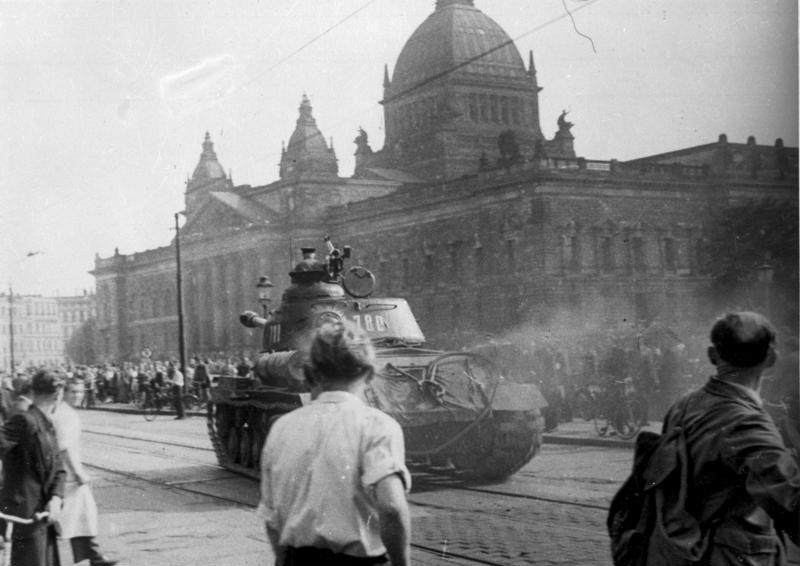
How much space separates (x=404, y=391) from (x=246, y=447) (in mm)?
3048

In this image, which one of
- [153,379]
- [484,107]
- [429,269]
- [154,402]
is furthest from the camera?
A: [484,107]

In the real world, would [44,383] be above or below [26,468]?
above

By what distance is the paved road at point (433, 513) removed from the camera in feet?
27.2

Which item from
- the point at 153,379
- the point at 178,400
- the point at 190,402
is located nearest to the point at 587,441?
the point at 178,400

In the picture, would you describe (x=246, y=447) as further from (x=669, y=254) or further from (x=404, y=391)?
(x=669, y=254)

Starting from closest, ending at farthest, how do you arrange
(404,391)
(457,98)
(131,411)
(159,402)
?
(404,391), (159,402), (131,411), (457,98)

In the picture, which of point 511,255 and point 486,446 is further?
point 511,255

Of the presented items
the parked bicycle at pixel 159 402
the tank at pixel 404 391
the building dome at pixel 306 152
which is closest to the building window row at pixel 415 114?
the building dome at pixel 306 152

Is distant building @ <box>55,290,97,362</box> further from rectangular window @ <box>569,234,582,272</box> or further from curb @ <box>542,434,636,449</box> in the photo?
curb @ <box>542,434,636,449</box>

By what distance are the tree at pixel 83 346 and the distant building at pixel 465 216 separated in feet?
13.4

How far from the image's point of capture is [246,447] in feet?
47.1

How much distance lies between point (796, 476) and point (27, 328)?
63557 mm

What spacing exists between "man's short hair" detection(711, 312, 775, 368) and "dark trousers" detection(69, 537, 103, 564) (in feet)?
16.5

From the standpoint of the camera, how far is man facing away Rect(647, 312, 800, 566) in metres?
3.48
